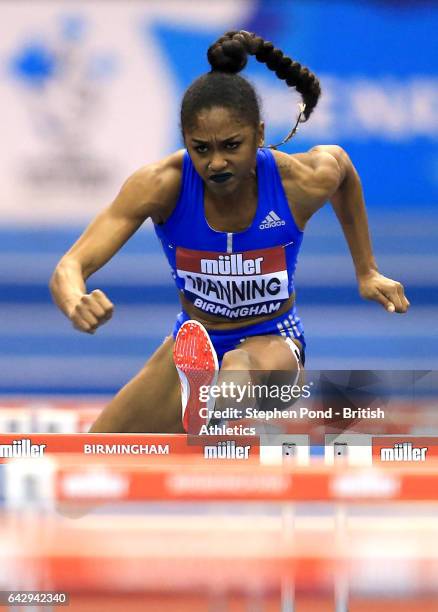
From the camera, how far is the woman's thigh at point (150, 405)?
2.95 metres

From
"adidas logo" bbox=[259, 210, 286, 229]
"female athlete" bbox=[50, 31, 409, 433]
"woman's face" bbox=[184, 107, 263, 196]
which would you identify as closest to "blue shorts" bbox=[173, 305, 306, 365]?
"female athlete" bbox=[50, 31, 409, 433]

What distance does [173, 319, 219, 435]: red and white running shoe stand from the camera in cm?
265

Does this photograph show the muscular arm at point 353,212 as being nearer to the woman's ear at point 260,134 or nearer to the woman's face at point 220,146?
the woman's ear at point 260,134

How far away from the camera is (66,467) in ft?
6.05

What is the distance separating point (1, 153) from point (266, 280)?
8.29 feet

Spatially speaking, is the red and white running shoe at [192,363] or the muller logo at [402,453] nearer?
the muller logo at [402,453]

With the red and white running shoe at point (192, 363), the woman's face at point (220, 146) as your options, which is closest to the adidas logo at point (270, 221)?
the woman's face at point (220, 146)

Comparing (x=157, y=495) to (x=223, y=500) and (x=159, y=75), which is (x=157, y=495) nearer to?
(x=223, y=500)

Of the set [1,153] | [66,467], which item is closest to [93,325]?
[66,467]

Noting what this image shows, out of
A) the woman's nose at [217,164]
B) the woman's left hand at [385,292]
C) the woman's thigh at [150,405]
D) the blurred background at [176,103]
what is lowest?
the woman's thigh at [150,405]

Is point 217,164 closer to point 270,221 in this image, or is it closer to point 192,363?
point 270,221

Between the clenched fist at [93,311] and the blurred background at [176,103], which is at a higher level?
the blurred background at [176,103]

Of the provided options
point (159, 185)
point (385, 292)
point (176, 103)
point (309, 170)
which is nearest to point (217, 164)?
point (159, 185)

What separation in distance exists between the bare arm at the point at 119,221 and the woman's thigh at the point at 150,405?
1.32 feet
